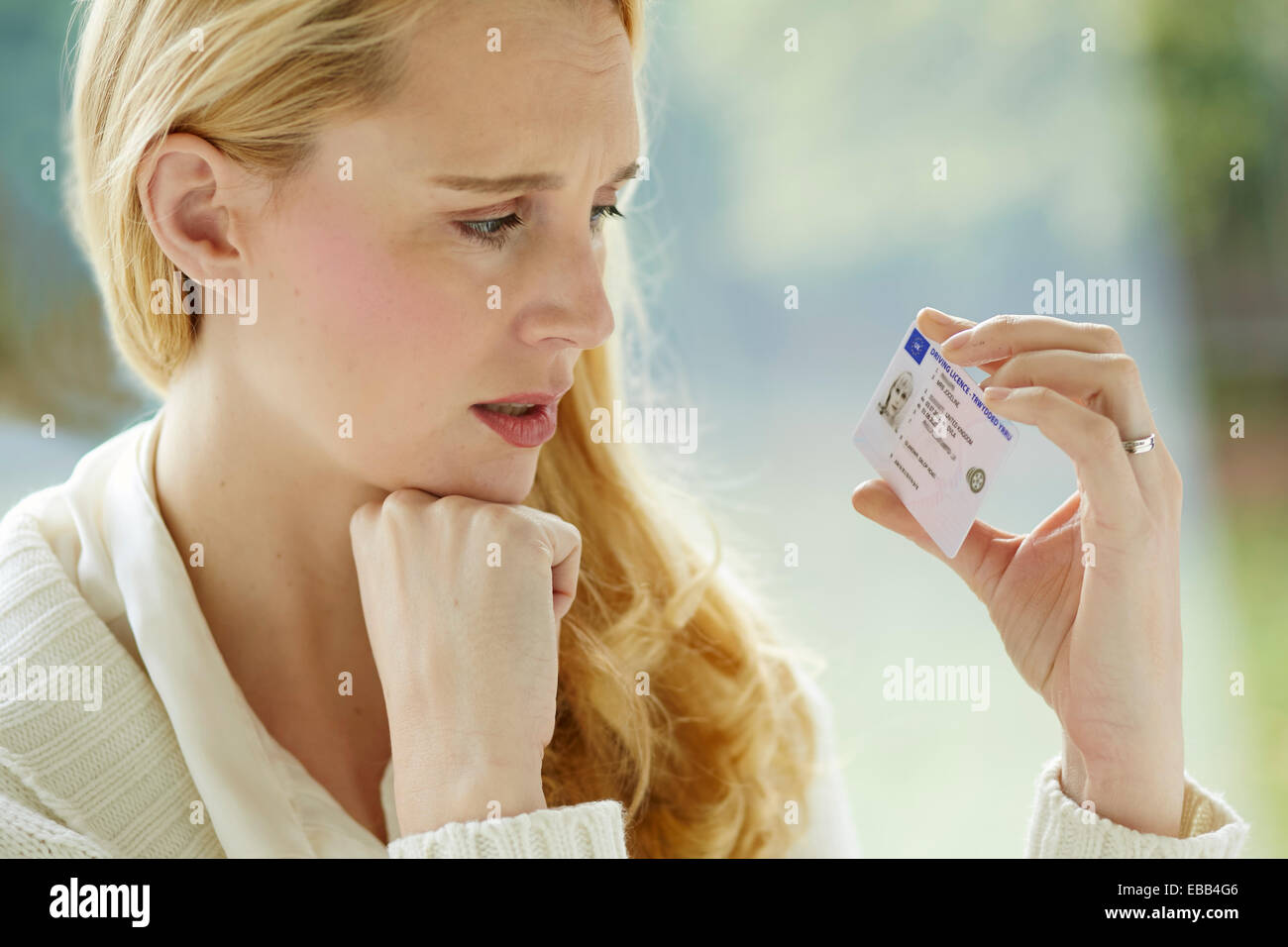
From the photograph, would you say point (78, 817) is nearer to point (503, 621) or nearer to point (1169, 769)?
point (503, 621)

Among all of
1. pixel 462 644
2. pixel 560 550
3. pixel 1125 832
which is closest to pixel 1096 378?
pixel 1125 832

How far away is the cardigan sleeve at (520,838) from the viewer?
3.43 feet

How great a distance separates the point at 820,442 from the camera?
2.32 meters

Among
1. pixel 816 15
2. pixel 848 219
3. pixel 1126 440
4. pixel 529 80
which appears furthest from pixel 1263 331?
pixel 529 80

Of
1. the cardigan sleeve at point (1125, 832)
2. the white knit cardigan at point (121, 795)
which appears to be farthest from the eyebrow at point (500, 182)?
the cardigan sleeve at point (1125, 832)

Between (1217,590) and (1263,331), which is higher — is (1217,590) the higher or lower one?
the lower one

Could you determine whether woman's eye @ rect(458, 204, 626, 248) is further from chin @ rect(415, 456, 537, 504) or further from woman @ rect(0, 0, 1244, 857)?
chin @ rect(415, 456, 537, 504)

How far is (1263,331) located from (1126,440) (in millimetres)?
1760

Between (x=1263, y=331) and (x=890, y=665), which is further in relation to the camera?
(x=1263, y=331)

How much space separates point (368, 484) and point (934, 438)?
0.64 meters

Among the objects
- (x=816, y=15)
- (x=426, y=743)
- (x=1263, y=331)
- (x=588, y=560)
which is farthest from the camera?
(x=1263, y=331)

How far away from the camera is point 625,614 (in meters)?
1.59

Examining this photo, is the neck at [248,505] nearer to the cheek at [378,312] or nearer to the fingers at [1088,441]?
the cheek at [378,312]
